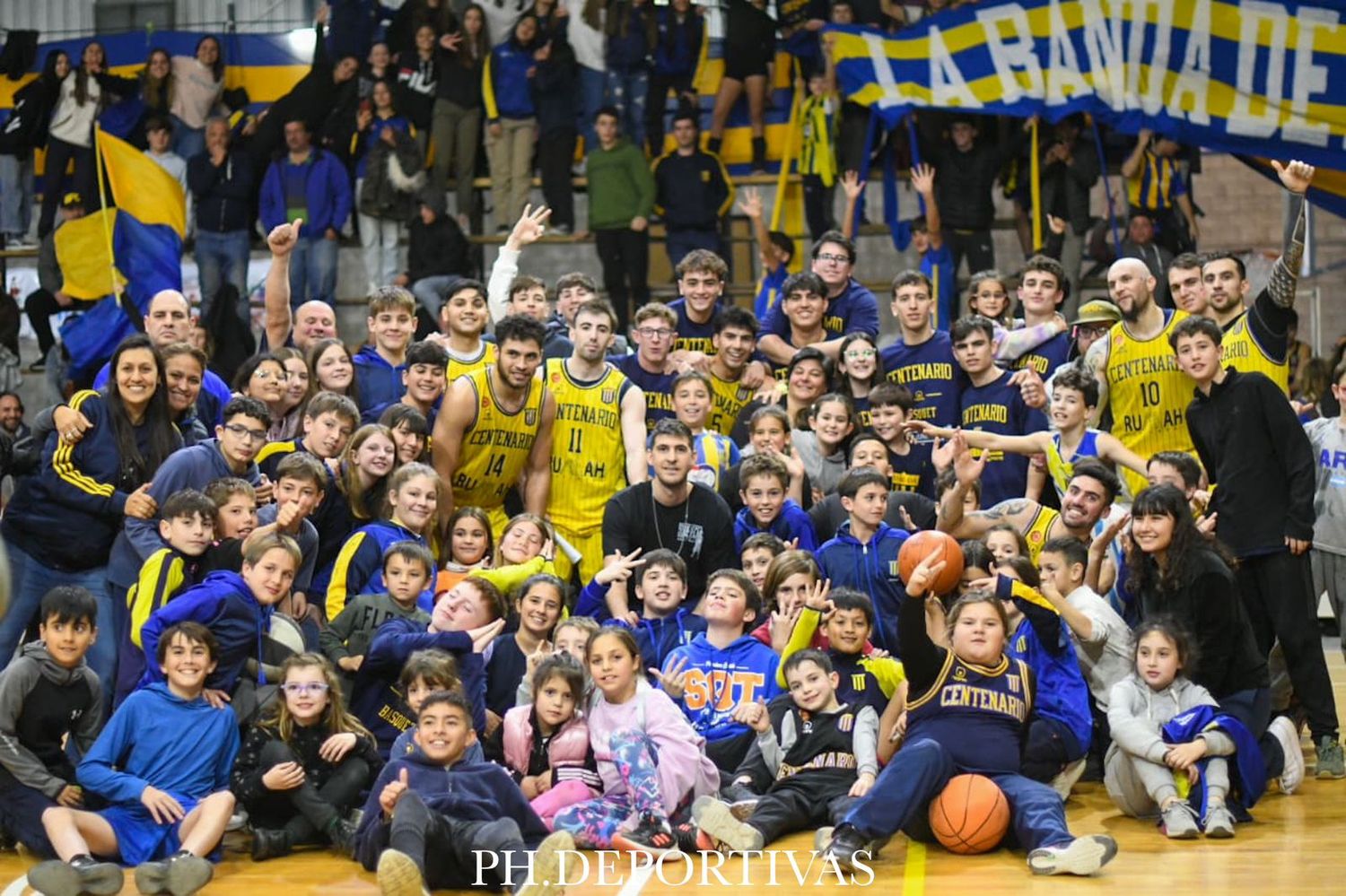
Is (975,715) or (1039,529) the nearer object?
(975,715)

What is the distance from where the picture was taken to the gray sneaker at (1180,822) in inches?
292

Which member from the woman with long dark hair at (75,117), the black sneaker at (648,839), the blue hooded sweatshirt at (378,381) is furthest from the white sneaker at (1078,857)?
the woman with long dark hair at (75,117)

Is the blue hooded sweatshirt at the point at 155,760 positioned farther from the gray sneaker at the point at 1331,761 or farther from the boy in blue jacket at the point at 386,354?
the gray sneaker at the point at 1331,761

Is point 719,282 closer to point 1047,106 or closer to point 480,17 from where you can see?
point 1047,106

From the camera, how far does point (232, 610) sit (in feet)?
25.2

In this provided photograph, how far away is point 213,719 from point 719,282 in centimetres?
479

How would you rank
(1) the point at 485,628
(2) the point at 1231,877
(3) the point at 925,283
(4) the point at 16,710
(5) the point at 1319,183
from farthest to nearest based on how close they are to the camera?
(5) the point at 1319,183 → (3) the point at 925,283 → (1) the point at 485,628 → (4) the point at 16,710 → (2) the point at 1231,877

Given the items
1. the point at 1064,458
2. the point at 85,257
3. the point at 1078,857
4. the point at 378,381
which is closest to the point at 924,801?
the point at 1078,857

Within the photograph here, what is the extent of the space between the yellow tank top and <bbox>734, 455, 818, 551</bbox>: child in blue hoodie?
1.07 metres

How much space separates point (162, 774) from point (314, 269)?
336 inches

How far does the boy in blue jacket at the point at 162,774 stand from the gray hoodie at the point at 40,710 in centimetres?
20

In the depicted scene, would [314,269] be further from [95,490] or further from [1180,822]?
[1180,822]

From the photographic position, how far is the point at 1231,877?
22.0 feet

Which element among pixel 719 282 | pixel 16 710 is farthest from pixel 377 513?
pixel 719 282
